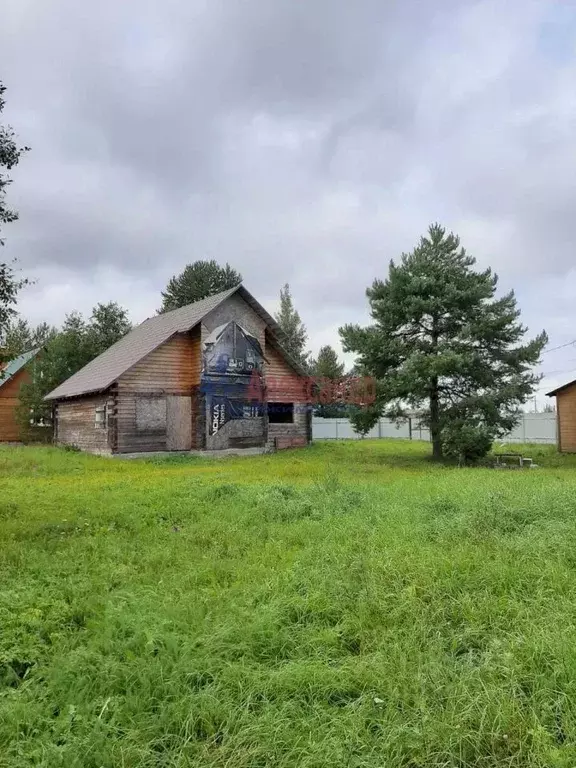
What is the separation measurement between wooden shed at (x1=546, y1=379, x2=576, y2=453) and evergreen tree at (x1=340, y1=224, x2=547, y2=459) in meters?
6.89

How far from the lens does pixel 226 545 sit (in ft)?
22.3

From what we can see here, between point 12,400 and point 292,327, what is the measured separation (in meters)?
27.5

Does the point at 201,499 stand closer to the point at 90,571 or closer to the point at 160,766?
the point at 90,571

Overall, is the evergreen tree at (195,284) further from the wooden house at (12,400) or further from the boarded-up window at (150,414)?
the boarded-up window at (150,414)

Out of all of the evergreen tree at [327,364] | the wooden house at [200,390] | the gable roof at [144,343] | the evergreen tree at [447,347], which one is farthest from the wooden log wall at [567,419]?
the evergreen tree at [327,364]

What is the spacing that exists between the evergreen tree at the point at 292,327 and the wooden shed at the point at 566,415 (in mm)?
27773

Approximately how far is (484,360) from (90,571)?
16.9 metres

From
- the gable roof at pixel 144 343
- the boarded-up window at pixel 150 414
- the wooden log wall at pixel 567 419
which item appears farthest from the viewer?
the wooden log wall at pixel 567 419

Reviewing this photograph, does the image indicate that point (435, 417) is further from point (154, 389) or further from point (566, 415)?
point (154, 389)

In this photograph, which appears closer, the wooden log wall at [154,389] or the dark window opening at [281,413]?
the wooden log wall at [154,389]

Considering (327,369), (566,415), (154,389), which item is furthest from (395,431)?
(154,389)

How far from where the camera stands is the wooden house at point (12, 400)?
30.4 metres

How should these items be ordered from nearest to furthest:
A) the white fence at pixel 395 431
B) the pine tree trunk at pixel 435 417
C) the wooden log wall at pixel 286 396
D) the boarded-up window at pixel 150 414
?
the pine tree trunk at pixel 435 417 < the boarded-up window at pixel 150 414 < the wooden log wall at pixel 286 396 < the white fence at pixel 395 431

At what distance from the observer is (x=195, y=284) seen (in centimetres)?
4738
